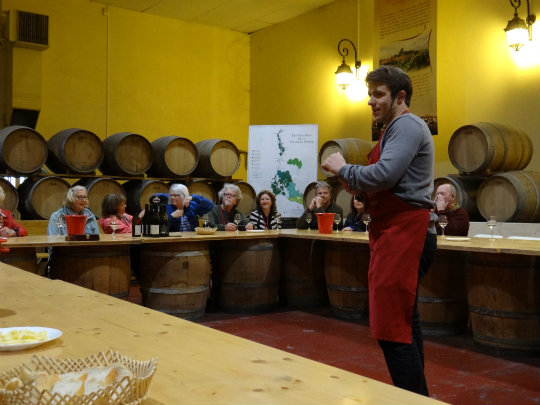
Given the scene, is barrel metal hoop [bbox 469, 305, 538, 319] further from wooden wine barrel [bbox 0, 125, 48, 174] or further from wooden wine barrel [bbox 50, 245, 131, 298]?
wooden wine barrel [bbox 0, 125, 48, 174]

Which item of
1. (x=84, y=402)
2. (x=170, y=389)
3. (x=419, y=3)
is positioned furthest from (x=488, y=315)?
(x=419, y=3)

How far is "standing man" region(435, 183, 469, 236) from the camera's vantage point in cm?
527

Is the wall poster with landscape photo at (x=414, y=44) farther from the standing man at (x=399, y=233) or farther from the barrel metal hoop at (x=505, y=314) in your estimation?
the standing man at (x=399, y=233)

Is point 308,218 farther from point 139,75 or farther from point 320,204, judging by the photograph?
point 139,75

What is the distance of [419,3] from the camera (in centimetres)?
721

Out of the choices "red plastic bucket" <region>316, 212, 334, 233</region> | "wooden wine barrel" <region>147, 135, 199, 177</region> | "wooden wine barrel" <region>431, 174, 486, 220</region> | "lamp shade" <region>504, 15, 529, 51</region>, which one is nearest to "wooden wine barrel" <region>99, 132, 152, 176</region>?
"wooden wine barrel" <region>147, 135, 199, 177</region>

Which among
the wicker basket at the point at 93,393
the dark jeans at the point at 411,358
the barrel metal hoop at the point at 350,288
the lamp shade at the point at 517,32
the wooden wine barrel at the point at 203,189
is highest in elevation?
the lamp shade at the point at 517,32

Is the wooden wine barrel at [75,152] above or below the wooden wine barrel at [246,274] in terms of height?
above

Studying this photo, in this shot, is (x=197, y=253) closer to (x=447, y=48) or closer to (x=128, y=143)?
(x=128, y=143)

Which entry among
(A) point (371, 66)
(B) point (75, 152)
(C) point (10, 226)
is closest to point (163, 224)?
(C) point (10, 226)

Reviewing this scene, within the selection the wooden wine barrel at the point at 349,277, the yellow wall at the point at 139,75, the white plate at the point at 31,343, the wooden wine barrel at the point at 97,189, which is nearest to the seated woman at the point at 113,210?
the wooden wine barrel at the point at 97,189

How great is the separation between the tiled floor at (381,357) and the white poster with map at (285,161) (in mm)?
2406

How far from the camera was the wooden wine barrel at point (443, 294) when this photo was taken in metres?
4.73

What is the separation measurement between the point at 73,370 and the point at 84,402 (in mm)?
191
